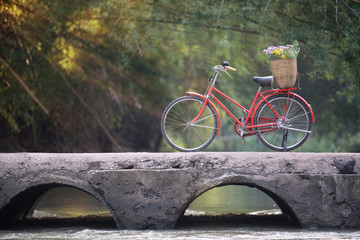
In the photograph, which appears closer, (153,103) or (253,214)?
(253,214)

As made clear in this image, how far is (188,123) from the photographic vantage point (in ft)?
23.0

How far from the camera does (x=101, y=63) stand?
12422 mm

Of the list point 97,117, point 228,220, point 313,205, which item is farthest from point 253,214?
point 97,117

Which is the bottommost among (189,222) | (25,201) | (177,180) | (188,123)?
(189,222)

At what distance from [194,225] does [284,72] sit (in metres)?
2.11

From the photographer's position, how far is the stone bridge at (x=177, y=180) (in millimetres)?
6367

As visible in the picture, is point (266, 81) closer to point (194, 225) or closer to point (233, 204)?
point (194, 225)

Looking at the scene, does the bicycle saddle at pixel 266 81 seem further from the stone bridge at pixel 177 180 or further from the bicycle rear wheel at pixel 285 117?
the stone bridge at pixel 177 180

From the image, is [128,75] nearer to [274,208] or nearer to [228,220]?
[274,208]

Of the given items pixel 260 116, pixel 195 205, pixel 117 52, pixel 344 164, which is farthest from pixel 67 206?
pixel 344 164

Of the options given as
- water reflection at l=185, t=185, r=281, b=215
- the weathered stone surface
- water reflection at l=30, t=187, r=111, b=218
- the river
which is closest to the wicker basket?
the weathered stone surface

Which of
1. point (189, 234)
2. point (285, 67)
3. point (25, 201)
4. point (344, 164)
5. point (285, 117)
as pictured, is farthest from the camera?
point (25, 201)

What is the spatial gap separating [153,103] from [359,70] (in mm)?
5103

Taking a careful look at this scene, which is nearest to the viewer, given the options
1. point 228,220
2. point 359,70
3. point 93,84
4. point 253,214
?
point 228,220
